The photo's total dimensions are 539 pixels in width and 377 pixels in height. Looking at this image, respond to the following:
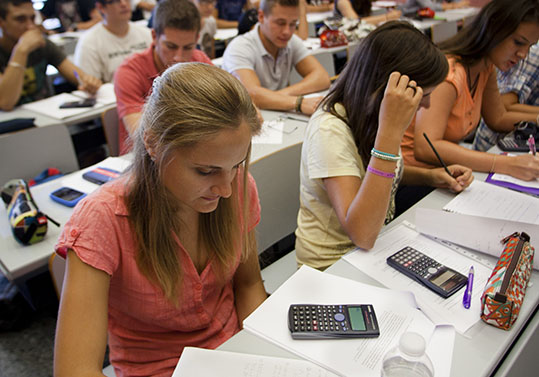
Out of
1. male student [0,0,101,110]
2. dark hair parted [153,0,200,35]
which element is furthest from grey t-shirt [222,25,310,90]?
male student [0,0,101,110]

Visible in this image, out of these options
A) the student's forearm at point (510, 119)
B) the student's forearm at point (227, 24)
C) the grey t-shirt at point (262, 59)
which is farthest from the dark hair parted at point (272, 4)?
the student's forearm at point (227, 24)

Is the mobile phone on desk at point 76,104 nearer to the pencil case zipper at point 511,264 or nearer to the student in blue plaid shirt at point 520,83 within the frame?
the student in blue plaid shirt at point 520,83

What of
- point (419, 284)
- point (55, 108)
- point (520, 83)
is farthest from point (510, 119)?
point (55, 108)

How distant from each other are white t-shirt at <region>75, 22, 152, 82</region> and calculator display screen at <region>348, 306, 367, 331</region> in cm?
269

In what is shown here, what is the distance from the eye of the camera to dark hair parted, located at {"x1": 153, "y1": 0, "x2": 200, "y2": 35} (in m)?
1.99

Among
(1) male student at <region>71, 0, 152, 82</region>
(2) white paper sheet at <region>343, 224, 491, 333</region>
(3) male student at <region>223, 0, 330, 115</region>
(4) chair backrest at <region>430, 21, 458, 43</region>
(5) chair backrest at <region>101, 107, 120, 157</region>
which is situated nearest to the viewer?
(2) white paper sheet at <region>343, 224, 491, 333</region>

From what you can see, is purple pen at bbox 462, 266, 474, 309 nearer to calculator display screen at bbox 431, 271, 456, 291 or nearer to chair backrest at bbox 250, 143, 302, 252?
calculator display screen at bbox 431, 271, 456, 291

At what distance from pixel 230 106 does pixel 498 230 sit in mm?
729

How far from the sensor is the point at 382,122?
1.11 m

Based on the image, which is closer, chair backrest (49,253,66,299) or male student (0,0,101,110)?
chair backrest (49,253,66,299)

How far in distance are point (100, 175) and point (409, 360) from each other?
1298 millimetres

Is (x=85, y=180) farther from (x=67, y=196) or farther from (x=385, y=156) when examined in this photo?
(x=385, y=156)

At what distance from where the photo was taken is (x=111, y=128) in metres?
2.27

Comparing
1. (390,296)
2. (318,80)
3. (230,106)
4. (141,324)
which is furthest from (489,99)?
(141,324)
